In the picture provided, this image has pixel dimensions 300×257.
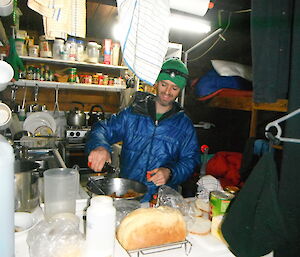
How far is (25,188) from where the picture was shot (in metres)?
1.01

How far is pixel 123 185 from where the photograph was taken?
1273 mm

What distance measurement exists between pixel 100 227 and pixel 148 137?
1.34 meters

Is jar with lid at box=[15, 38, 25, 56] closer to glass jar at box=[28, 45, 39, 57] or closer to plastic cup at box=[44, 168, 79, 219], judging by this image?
glass jar at box=[28, 45, 39, 57]

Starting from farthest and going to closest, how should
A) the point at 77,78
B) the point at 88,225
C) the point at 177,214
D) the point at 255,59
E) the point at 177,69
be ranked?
1. the point at 77,78
2. the point at 177,69
3. the point at 255,59
4. the point at 177,214
5. the point at 88,225

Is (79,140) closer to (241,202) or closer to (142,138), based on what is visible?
(142,138)

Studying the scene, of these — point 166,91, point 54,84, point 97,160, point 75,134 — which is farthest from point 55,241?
point 54,84

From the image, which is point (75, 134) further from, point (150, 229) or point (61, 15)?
point (150, 229)

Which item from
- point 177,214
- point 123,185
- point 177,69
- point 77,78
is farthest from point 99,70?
point 177,214

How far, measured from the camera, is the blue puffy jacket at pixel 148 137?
204 cm

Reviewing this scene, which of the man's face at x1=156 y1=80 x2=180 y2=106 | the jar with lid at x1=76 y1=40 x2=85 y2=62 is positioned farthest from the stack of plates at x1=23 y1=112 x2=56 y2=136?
the man's face at x1=156 y1=80 x2=180 y2=106

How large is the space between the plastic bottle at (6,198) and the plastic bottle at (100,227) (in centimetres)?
21

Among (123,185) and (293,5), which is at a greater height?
(293,5)

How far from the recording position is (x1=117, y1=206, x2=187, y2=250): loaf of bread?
0.86m

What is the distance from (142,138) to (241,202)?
1208mm
